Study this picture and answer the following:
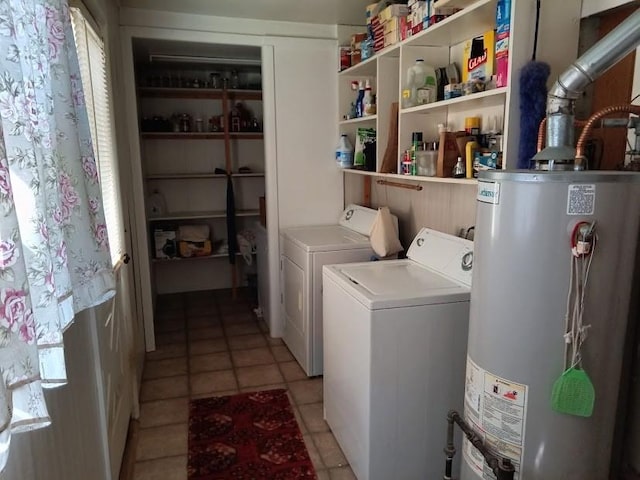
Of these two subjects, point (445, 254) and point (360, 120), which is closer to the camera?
point (445, 254)

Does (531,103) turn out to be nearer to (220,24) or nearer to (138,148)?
(220,24)

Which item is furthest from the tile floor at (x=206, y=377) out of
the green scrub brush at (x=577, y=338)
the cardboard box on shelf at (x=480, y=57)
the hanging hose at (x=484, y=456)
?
the cardboard box on shelf at (x=480, y=57)

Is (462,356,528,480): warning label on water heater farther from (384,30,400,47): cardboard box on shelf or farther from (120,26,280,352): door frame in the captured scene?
(120,26,280,352): door frame

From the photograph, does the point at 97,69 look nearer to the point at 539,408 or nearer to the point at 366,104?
the point at 366,104

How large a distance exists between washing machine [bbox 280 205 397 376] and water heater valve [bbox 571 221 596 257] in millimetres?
1700

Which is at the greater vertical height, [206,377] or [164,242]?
[164,242]

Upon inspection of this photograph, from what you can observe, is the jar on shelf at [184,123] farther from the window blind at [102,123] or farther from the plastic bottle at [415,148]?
the plastic bottle at [415,148]

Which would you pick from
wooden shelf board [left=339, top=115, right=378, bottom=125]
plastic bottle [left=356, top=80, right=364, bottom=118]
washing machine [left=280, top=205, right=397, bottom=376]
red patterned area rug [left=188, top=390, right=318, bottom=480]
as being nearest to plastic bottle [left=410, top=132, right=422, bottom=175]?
wooden shelf board [left=339, top=115, right=378, bottom=125]

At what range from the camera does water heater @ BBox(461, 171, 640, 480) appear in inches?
47.2

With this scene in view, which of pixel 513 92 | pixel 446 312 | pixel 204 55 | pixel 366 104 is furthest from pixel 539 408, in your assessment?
pixel 204 55

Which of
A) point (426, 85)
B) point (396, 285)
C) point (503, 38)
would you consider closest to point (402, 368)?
point (396, 285)

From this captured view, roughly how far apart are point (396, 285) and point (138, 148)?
2111mm

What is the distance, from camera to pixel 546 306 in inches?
49.4

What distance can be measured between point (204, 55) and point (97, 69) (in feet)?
6.07
